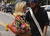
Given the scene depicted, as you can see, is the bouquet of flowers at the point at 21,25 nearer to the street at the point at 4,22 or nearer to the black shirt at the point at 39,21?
the black shirt at the point at 39,21

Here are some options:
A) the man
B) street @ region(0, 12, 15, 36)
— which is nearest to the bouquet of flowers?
the man

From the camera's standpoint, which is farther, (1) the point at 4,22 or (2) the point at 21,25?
(1) the point at 4,22

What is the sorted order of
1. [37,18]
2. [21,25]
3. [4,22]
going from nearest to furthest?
[21,25]
[37,18]
[4,22]

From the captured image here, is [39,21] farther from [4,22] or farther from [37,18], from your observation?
[4,22]

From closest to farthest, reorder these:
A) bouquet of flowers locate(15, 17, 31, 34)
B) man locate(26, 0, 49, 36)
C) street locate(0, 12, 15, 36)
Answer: bouquet of flowers locate(15, 17, 31, 34) < man locate(26, 0, 49, 36) < street locate(0, 12, 15, 36)

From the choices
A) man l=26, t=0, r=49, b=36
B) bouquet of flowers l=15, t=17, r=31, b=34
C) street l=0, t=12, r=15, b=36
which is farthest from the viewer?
street l=0, t=12, r=15, b=36

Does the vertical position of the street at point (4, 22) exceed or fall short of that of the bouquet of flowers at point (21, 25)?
it falls short

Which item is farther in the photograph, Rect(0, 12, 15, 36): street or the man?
Rect(0, 12, 15, 36): street

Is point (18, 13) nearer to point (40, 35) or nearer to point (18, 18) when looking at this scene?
point (18, 18)

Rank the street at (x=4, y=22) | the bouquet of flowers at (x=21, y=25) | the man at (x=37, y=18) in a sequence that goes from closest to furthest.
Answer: the bouquet of flowers at (x=21, y=25) → the man at (x=37, y=18) → the street at (x=4, y=22)

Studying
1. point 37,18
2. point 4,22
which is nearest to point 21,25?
point 37,18

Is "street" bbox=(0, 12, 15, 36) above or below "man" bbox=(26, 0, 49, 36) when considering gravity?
below

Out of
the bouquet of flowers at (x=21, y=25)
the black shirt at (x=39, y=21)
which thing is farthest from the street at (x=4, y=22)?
the bouquet of flowers at (x=21, y=25)

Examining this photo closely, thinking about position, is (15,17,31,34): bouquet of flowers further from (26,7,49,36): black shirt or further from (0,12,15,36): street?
(0,12,15,36): street
